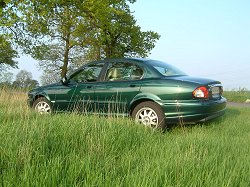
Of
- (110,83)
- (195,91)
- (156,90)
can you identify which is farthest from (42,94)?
(195,91)

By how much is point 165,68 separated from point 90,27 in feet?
65.5

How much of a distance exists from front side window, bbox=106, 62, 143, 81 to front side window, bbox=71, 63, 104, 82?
0.36m

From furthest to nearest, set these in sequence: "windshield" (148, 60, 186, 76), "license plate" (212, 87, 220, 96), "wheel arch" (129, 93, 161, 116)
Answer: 1. "windshield" (148, 60, 186, 76)
2. "license plate" (212, 87, 220, 96)
3. "wheel arch" (129, 93, 161, 116)

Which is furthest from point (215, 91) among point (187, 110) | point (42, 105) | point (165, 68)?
point (42, 105)

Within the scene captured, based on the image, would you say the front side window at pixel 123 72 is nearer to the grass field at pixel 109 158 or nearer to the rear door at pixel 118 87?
the rear door at pixel 118 87

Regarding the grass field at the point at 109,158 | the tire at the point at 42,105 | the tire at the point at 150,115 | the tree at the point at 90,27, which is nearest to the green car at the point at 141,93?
the tire at the point at 150,115

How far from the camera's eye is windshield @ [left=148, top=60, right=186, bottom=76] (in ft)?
24.1

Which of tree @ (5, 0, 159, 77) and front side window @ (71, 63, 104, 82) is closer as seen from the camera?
front side window @ (71, 63, 104, 82)

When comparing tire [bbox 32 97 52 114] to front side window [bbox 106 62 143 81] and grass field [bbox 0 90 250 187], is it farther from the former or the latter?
grass field [bbox 0 90 250 187]

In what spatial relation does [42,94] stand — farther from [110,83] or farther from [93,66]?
[110,83]

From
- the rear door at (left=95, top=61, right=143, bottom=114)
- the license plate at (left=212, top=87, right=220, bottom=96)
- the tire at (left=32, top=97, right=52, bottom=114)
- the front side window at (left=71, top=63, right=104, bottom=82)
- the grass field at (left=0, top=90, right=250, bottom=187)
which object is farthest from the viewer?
the tire at (left=32, top=97, right=52, bottom=114)

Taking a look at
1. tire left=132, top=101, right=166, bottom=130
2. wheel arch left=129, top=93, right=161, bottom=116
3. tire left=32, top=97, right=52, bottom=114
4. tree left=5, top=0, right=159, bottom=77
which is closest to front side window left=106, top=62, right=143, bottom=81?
wheel arch left=129, top=93, right=161, bottom=116

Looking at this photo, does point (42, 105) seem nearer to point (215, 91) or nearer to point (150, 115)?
point (150, 115)

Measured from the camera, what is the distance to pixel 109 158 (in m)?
3.74
